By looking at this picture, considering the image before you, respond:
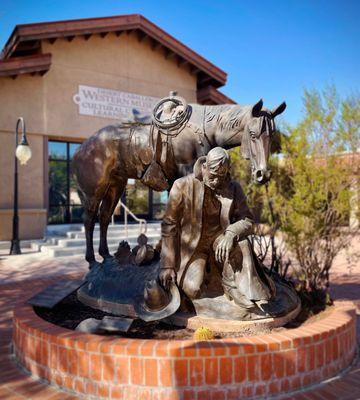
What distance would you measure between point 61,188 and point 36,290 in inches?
343

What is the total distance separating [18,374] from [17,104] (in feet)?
36.0

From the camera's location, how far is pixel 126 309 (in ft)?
12.0

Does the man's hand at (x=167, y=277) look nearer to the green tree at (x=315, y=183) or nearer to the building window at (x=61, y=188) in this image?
the green tree at (x=315, y=183)

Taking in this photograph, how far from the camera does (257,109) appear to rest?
11.3 feet

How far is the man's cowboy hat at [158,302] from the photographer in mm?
3264

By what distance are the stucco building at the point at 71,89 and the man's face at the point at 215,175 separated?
10.4 metres

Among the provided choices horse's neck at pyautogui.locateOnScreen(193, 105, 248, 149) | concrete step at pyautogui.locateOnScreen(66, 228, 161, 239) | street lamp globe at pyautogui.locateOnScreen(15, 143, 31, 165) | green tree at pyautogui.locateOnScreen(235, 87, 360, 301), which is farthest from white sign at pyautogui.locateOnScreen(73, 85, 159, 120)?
Answer: horse's neck at pyautogui.locateOnScreen(193, 105, 248, 149)

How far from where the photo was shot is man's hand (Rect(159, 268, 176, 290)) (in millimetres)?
3328

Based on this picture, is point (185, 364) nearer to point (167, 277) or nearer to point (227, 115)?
point (167, 277)

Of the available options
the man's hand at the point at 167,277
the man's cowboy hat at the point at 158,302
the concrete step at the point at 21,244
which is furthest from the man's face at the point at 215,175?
the concrete step at the point at 21,244

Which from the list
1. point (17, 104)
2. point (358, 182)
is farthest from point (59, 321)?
point (17, 104)

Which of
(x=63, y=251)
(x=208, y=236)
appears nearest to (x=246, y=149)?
(x=208, y=236)

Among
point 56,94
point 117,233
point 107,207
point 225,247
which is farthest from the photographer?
point 56,94

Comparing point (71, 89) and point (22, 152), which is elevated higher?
point (71, 89)
